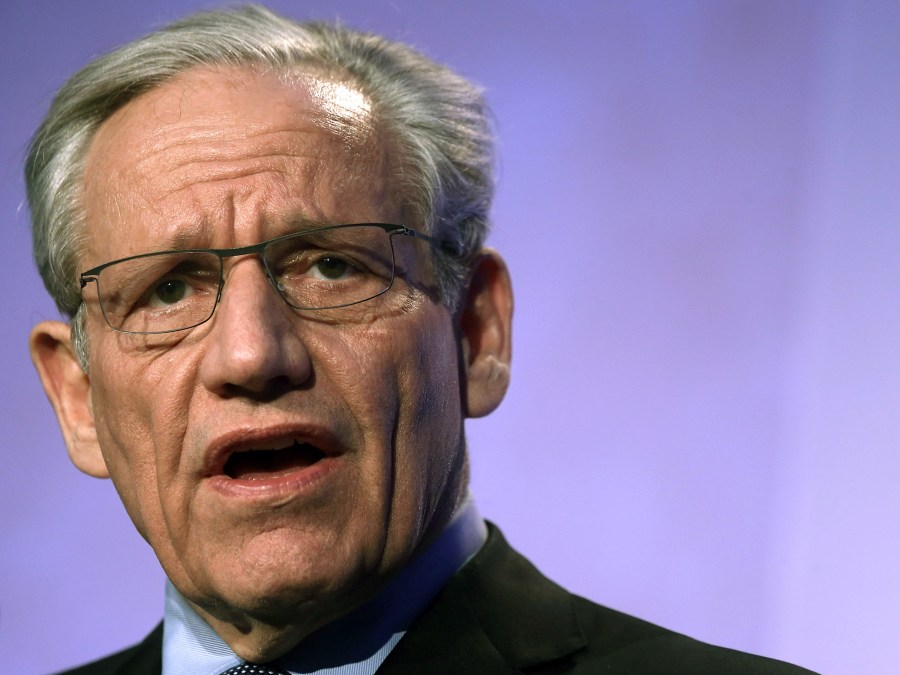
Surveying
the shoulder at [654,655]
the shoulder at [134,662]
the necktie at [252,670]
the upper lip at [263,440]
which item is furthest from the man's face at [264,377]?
the shoulder at [134,662]

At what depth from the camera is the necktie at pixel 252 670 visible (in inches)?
85.9

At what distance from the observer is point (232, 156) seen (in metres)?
2.11

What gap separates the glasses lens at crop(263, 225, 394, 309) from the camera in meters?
2.09

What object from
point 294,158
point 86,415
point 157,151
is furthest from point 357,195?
point 86,415

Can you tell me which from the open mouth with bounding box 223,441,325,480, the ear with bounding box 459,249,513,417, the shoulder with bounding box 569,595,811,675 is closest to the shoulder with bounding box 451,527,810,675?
the shoulder with bounding box 569,595,811,675

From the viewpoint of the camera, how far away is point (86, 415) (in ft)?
8.16

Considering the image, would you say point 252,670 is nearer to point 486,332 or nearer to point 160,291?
point 160,291

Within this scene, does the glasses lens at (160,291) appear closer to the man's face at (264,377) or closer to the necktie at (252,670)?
the man's face at (264,377)

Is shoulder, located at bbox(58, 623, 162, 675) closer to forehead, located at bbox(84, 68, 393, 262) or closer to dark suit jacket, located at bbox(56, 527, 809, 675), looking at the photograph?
dark suit jacket, located at bbox(56, 527, 809, 675)

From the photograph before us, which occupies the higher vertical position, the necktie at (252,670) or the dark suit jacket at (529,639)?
the dark suit jacket at (529,639)

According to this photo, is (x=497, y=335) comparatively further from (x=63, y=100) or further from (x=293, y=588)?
(x=63, y=100)

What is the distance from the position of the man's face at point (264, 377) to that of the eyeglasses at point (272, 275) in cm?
2

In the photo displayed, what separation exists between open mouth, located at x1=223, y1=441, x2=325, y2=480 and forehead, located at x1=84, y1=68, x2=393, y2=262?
→ 0.39 metres

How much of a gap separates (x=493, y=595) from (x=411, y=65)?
3.48 ft
